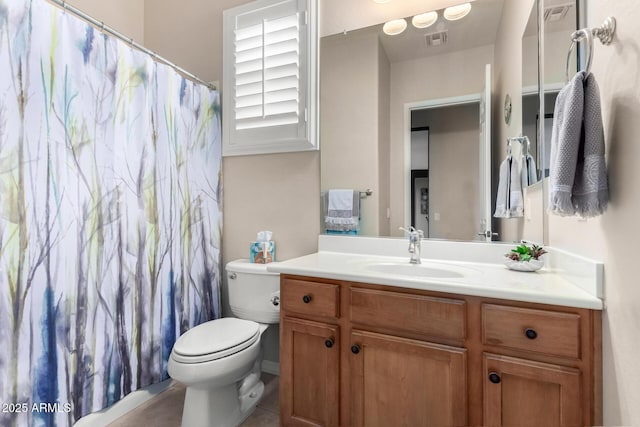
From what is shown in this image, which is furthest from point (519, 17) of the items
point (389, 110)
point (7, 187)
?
point (7, 187)

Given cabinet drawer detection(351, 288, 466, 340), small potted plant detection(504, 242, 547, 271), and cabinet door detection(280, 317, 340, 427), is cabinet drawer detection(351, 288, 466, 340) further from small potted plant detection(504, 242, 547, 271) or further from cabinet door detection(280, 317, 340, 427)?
small potted plant detection(504, 242, 547, 271)

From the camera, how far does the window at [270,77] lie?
1907mm

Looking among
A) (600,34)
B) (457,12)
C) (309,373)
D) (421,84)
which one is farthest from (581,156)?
(309,373)

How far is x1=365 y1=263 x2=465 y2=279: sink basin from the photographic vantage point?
4.63ft

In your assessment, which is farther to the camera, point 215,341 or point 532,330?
point 215,341

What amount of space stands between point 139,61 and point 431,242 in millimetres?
1800

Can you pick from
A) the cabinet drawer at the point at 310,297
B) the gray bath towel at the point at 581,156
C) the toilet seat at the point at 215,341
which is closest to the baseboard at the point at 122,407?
the toilet seat at the point at 215,341

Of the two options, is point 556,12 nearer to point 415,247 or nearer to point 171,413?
point 415,247

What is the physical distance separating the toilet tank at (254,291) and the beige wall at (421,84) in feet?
2.56

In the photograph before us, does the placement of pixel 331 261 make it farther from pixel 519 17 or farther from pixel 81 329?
pixel 519 17

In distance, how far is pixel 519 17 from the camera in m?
A: 1.50

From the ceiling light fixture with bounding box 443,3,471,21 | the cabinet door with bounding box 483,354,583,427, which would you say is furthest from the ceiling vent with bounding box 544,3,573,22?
the cabinet door with bounding box 483,354,583,427

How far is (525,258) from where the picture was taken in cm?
132

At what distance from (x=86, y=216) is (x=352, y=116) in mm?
1447
